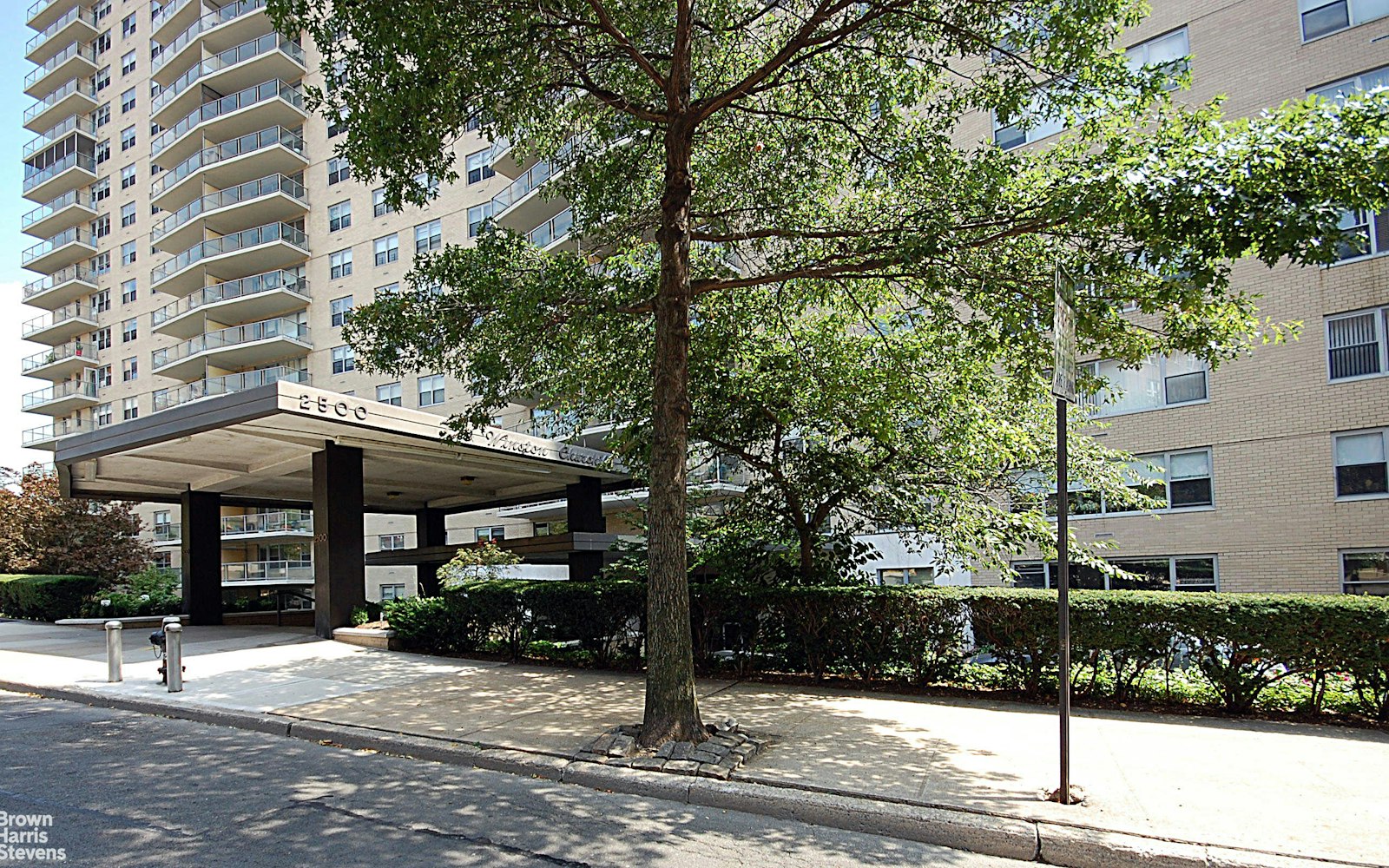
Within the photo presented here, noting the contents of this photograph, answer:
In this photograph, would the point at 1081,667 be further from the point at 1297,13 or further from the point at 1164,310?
the point at 1297,13

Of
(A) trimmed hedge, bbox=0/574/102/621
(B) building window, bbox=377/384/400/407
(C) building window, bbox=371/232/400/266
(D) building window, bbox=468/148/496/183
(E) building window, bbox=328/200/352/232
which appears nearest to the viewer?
(A) trimmed hedge, bbox=0/574/102/621

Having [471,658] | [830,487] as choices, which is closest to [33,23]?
[471,658]

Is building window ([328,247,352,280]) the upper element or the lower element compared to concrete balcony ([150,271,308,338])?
upper

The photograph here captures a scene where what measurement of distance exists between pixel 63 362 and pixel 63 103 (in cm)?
1660

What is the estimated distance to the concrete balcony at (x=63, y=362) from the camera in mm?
53969

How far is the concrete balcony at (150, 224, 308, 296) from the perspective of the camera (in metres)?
42.5

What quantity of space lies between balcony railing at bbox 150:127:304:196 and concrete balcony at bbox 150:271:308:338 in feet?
20.9

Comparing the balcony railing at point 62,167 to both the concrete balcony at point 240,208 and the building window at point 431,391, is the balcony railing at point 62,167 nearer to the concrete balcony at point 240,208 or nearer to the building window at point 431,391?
the concrete balcony at point 240,208

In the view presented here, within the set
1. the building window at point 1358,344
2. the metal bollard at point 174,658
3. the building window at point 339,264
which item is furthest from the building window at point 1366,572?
the building window at point 339,264

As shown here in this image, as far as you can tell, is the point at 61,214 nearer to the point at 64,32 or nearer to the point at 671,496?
the point at 64,32

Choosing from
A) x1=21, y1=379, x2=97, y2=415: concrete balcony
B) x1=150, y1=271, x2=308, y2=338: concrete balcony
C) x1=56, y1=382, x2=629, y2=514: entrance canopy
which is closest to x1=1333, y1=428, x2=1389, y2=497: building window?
x1=56, y1=382, x2=629, y2=514: entrance canopy

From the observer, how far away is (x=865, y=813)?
567 centimetres

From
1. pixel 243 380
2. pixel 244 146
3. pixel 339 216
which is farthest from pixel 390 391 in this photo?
pixel 244 146

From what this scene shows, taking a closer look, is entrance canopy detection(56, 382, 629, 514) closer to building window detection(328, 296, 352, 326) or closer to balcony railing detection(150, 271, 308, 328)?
building window detection(328, 296, 352, 326)
